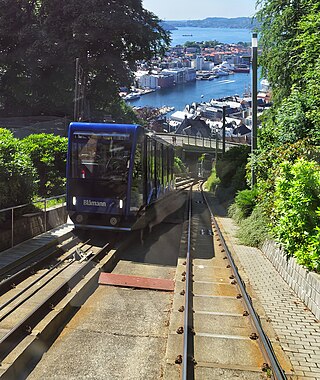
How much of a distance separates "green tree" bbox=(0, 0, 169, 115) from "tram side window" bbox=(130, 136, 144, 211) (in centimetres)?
2395

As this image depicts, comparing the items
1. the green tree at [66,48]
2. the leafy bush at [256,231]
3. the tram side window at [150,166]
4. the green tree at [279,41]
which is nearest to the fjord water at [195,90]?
the green tree at [66,48]

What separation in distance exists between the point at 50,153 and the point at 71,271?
929cm

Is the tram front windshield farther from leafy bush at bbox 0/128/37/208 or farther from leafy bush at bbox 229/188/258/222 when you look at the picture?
leafy bush at bbox 229/188/258/222

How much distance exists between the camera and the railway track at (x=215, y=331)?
18.3 ft

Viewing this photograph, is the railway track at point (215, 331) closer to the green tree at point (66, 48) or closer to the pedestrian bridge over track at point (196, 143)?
the green tree at point (66, 48)

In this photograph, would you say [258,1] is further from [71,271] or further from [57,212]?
[71,271]

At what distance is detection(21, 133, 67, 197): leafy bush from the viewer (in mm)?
17947

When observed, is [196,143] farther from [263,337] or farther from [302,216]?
[263,337]

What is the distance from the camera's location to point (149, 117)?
61.3 meters

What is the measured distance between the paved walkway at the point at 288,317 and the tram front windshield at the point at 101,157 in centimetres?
404

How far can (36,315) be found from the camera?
717 centimetres

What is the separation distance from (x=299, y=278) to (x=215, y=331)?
2436 mm

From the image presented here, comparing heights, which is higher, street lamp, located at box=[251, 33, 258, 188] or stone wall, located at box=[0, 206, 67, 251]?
street lamp, located at box=[251, 33, 258, 188]

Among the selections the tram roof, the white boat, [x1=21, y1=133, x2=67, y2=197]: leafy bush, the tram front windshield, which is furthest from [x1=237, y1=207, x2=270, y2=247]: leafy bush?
the white boat
